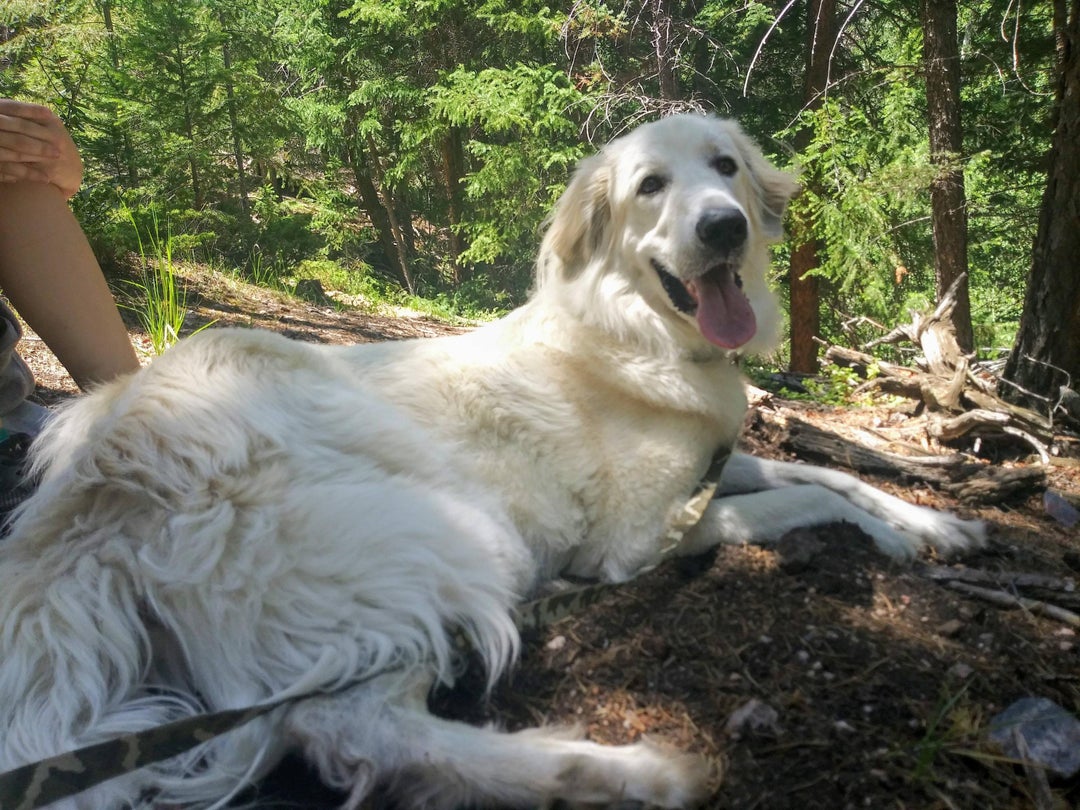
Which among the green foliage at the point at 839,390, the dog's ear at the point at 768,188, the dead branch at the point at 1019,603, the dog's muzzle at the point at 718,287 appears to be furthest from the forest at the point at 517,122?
the dead branch at the point at 1019,603

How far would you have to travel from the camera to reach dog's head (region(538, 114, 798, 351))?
2.80 m

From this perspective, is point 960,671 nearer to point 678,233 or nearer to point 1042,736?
point 1042,736

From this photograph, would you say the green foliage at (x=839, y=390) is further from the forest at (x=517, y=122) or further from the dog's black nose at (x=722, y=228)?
the dog's black nose at (x=722, y=228)

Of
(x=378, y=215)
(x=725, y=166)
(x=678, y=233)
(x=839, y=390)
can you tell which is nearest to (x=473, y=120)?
(x=378, y=215)

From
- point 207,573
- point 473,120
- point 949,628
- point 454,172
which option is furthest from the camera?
point 454,172

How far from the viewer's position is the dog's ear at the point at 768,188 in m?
3.22

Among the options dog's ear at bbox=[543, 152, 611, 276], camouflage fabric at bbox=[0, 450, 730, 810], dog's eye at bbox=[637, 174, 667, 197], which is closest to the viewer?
camouflage fabric at bbox=[0, 450, 730, 810]

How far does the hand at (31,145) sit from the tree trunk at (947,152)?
21.6ft

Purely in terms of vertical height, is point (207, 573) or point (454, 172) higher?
point (207, 573)

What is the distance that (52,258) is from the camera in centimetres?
294

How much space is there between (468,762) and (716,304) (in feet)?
6.15

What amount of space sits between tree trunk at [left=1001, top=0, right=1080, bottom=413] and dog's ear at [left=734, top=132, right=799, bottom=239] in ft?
6.42

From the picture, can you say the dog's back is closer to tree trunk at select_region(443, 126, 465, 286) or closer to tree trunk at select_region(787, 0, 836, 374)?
tree trunk at select_region(787, 0, 836, 374)

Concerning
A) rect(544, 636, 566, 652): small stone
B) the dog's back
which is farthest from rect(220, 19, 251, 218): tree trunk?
rect(544, 636, 566, 652): small stone
